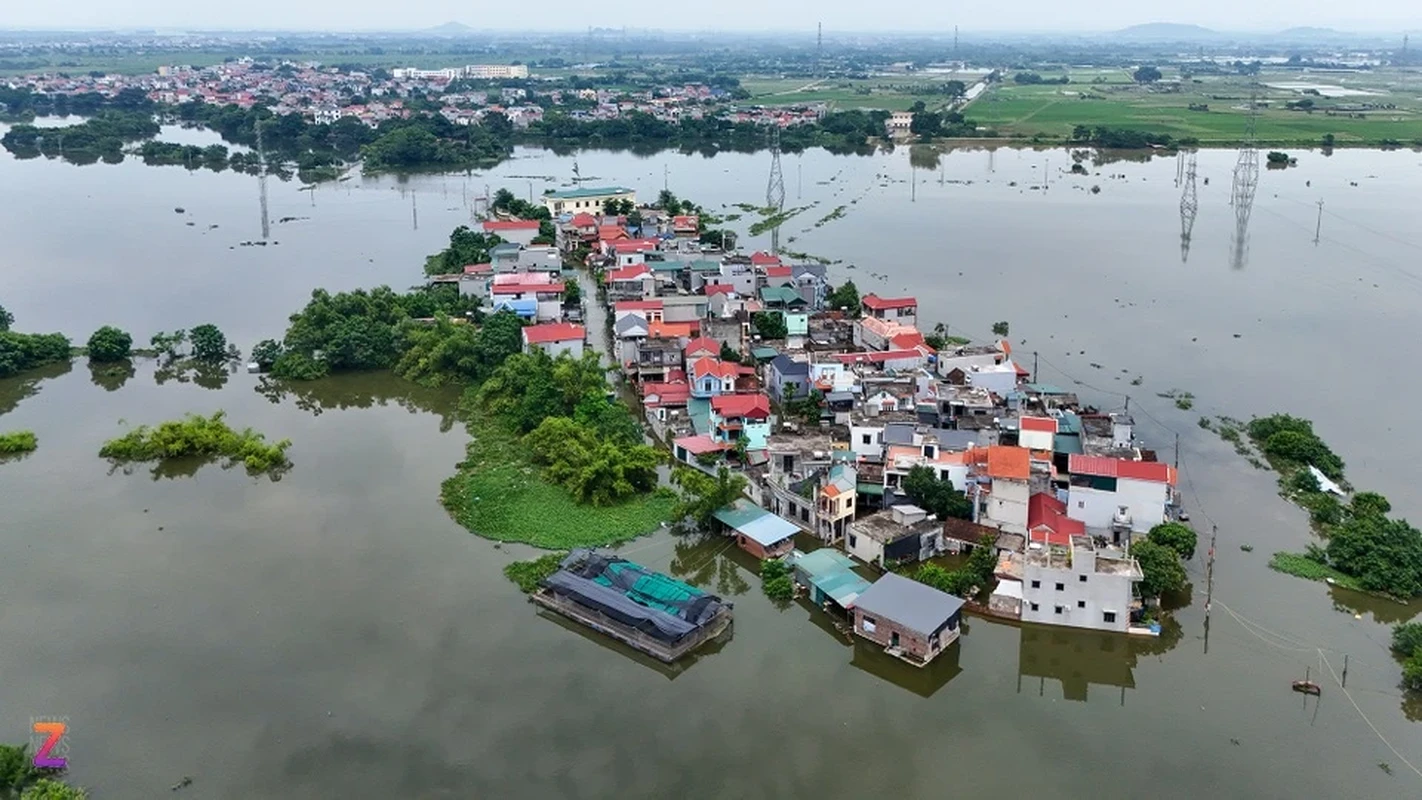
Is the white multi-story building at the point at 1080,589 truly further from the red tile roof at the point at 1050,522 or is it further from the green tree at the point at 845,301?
the green tree at the point at 845,301

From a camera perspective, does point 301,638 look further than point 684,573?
No

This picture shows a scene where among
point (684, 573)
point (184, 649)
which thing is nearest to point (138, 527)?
point (184, 649)

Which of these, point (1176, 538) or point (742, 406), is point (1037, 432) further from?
point (742, 406)

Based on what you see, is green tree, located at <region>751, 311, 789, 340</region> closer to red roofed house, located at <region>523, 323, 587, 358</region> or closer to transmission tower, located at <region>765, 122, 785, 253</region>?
red roofed house, located at <region>523, 323, 587, 358</region>

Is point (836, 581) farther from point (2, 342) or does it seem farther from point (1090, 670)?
point (2, 342)

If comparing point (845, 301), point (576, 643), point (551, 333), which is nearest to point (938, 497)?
point (576, 643)

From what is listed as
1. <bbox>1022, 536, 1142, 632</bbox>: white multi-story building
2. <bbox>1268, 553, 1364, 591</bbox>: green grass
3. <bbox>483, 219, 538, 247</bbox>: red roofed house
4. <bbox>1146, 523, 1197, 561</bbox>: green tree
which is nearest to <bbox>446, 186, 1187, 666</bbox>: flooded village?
<bbox>1022, 536, 1142, 632</bbox>: white multi-story building

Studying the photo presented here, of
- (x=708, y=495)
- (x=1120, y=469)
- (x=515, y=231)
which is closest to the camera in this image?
(x=1120, y=469)
